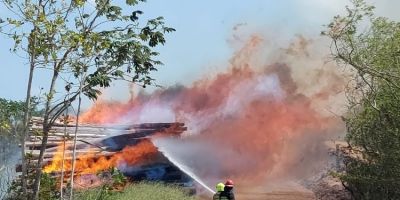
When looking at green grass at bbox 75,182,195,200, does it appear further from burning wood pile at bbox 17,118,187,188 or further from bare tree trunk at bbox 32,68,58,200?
bare tree trunk at bbox 32,68,58,200

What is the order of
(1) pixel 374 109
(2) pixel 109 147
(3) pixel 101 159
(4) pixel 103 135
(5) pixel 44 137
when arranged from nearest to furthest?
(5) pixel 44 137 < (1) pixel 374 109 < (3) pixel 101 159 < (2) pixel 109 147 < (4) pixel 103 135

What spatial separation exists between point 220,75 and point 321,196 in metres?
12.4

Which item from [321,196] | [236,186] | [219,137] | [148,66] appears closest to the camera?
[148,66]

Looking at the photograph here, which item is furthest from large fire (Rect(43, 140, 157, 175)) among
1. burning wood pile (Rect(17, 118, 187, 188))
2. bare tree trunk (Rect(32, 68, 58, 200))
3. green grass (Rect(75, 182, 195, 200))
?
bare tree trunk (Rect(32, 68, 58, 200))

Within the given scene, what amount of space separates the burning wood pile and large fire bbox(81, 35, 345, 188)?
16.8 ft

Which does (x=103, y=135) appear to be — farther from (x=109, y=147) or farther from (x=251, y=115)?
(x=251, y=115)

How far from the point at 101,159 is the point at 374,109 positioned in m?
11.3

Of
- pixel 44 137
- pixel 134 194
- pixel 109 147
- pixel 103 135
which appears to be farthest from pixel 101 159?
pixel 44 137

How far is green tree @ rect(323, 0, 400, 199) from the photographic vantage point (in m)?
13.6

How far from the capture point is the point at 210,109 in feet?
104

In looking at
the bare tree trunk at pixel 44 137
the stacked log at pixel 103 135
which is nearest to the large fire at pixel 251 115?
the stacked log at pixel 103 135

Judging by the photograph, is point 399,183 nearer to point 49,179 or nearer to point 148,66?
point 148,66

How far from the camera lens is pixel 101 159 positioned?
68.6 feet

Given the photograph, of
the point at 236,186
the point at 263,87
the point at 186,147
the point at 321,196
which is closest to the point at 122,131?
the point at 186,147
